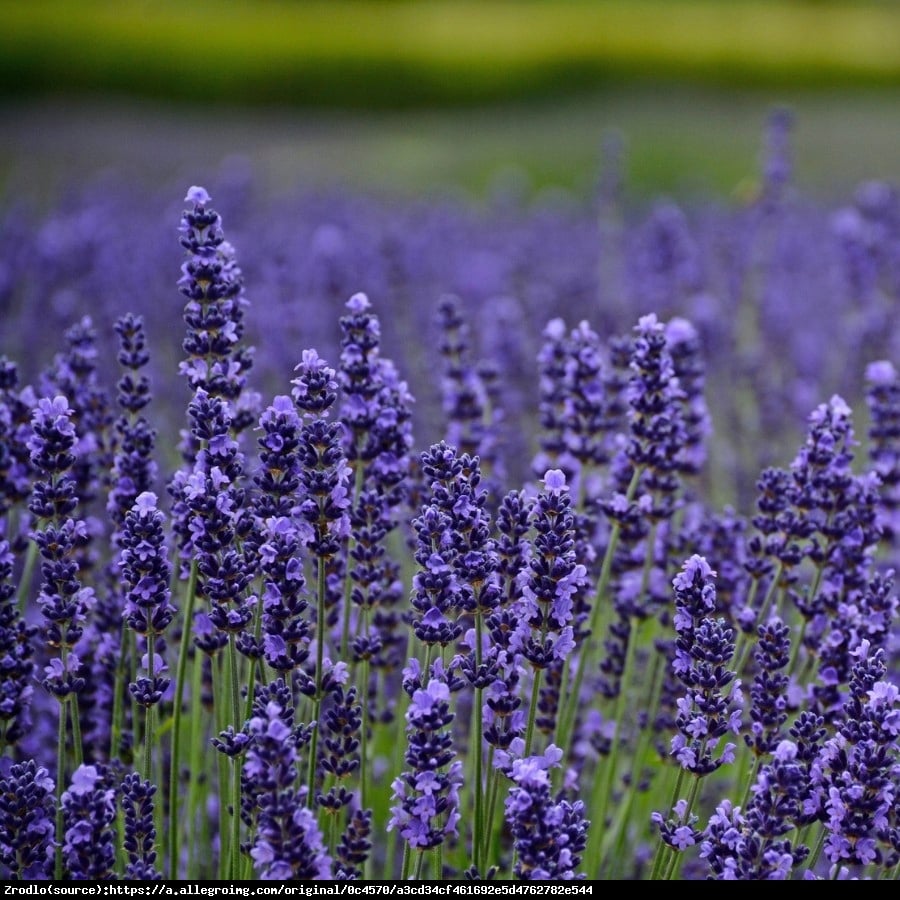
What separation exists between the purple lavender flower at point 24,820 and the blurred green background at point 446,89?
9042 mm

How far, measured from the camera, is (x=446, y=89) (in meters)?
17.2

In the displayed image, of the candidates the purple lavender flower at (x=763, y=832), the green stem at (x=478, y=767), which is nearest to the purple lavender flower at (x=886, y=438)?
the purple lavender flower at (x=763, y=832)

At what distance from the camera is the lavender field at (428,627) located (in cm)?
154

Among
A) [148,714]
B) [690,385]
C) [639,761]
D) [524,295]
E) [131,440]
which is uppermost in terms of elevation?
[524,295]

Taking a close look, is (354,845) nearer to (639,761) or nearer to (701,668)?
(701,668)

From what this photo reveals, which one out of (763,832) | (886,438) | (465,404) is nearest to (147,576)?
(763,832)

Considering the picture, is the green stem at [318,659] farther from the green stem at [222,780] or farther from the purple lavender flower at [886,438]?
the purple lavender flower at [886,438]

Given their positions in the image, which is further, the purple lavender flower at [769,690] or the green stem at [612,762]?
the green stem at [612,762]

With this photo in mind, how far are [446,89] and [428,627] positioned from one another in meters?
16.7

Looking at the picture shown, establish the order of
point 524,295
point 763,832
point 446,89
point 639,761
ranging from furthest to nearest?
point 446,89
point 524,295
point 639,761
point 763,832

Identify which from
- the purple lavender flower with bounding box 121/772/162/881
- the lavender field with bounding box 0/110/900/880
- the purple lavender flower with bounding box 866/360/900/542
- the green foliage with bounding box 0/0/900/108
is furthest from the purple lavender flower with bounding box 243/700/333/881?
the green foliage with bounding box 0/0/900/108

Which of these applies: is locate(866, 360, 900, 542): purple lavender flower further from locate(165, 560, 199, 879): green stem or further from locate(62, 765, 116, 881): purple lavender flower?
locate(62, 765, 116, 881): purple lavender flower

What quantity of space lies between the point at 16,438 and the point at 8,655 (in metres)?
0.50

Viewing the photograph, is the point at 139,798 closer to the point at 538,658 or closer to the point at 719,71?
the point at 538,658
